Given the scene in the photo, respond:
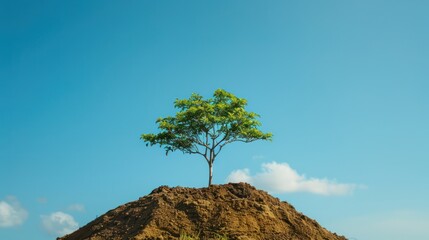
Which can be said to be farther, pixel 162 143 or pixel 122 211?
pixel 162 143

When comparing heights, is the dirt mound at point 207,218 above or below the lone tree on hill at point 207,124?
below

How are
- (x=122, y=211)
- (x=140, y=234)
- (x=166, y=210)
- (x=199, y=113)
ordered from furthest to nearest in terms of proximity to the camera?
(x=199, y=113) → (x=122, y=211) → (x=166, y=210) → (x=140, y=234)

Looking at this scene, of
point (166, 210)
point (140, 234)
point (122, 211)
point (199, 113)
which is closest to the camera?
point (140, 234)

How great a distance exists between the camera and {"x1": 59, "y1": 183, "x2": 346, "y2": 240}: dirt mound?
14586 millimetres

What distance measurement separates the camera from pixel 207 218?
15117mm

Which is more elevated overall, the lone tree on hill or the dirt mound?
the lone tree on hill

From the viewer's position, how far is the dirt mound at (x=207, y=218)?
47.9ft

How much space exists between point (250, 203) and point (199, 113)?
1568 centimetres

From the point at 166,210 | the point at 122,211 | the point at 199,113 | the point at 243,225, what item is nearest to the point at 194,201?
the point at 166,210

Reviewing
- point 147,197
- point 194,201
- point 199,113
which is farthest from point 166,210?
point 199,113

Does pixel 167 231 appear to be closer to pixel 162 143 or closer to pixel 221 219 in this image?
pixel 221 219

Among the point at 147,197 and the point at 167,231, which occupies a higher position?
the point at 147,197

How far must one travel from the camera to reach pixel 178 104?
3269 centimetres

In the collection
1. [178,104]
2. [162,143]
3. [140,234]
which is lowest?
[140,234]
